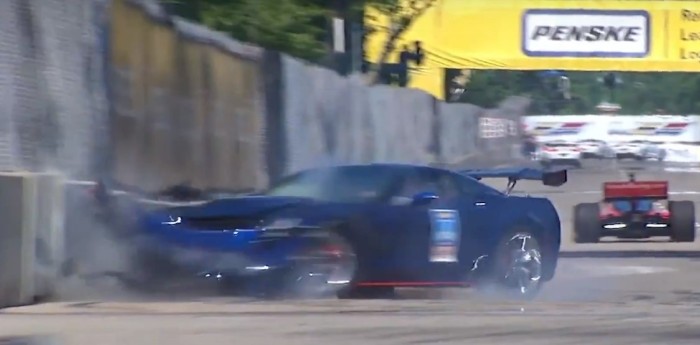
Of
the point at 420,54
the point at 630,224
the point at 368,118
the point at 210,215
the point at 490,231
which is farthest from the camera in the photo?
the point at 420,54

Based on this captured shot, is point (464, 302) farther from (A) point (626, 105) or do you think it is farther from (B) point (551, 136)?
(A) point (626, 105)

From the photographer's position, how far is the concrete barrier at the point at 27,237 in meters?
11.2

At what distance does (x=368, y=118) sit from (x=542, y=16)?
2068 cm

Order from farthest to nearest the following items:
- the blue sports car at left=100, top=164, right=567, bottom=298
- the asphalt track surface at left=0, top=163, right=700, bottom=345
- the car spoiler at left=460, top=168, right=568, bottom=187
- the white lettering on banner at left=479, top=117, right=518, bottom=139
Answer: the white lettering on banner at left=479, top=117, right=518, bottom=139, the car spoiler at left=460, top=168, right=568, bottom=187, the blue sports car at left=100, top=164, right=567, bottom=298, the asphalt track surface at left=0, top=163, right=700, bottom=345

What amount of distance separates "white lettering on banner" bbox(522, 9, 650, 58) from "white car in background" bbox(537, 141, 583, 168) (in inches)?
527

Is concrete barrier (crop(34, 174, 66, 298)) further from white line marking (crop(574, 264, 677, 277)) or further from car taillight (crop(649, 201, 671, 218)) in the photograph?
car taillight (crop(649, 201, 671, 218))

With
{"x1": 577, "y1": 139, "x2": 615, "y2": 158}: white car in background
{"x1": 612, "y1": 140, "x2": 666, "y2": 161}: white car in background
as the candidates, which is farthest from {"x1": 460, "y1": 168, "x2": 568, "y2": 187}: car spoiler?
{"x1": 577, "y1": 139, "x2": 615, "y2": 158}: white car in background

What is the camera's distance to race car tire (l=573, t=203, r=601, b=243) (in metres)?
20.2

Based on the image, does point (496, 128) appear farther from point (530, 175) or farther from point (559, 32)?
point (530, 175)

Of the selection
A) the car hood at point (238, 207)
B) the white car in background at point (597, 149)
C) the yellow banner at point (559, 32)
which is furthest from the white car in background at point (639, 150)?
the car hood at point (238, 207)

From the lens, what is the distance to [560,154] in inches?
2584

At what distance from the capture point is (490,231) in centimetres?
1384

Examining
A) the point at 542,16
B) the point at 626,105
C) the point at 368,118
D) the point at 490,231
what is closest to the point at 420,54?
the point at 542,16

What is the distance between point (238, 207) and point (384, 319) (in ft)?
6.90
